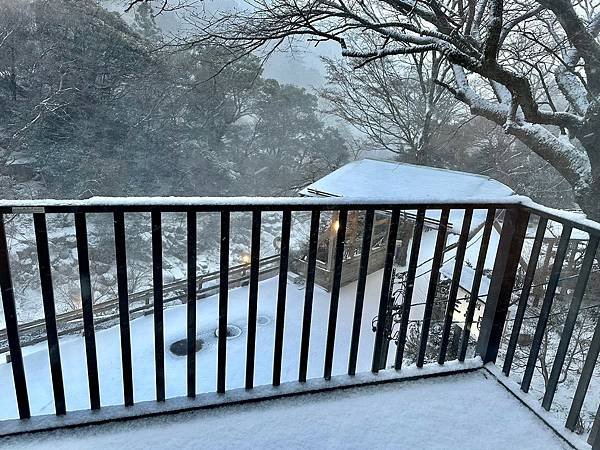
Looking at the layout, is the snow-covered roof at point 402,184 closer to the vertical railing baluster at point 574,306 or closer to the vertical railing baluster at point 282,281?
the vertical railing baluster at point 574,306

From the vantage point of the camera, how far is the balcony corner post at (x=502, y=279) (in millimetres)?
1781

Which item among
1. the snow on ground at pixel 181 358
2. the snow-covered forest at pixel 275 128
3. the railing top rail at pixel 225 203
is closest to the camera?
the railing top rail at pixel 225 203

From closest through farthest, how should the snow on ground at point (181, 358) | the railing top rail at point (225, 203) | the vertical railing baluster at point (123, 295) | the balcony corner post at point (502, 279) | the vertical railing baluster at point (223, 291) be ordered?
1. the railing top rail at point (225, 203)
2. the vertical railing baluster at point (123, 295)
3. the vertical railing baluster at point (223, 291)
4. the balcony corner post at point (502, 279)
5. the snow on ground at point (181, 358)

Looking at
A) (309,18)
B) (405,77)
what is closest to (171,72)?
(405,77)

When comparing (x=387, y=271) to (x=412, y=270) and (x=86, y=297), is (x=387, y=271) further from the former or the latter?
(x=86, y=297)

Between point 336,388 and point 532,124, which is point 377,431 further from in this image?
point 532,124

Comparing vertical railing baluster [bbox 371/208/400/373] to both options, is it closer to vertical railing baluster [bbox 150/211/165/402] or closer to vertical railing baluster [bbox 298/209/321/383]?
vertical railing baluster [bbox 298/209/321/383]

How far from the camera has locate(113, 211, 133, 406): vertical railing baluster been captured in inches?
51.4

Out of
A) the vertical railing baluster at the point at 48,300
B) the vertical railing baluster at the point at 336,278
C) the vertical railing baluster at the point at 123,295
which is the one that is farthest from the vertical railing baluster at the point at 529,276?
the vertical railing baluster at the point at 48,300

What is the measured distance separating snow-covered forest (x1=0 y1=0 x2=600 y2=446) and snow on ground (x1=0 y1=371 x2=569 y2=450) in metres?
2.58

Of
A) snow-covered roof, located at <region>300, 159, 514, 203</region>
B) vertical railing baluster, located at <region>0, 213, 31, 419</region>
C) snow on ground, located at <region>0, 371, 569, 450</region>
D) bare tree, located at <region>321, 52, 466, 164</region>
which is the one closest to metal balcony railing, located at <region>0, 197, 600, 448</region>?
vertical railing baluster, located at <region>0, 213, 31, 419</region>

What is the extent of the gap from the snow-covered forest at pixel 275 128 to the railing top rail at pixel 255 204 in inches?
107

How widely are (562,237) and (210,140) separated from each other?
13605 mm

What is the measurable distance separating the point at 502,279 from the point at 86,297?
5.80ft
